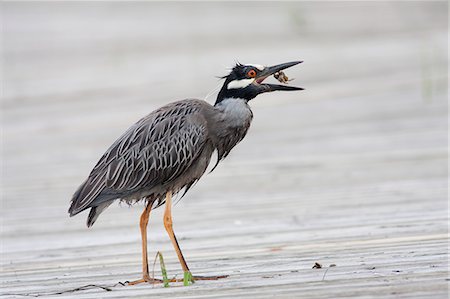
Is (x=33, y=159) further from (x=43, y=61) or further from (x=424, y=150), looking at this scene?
(x=43, y=61)

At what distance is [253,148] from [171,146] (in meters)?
5.95

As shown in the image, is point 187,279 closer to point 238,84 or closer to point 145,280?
point 145,280

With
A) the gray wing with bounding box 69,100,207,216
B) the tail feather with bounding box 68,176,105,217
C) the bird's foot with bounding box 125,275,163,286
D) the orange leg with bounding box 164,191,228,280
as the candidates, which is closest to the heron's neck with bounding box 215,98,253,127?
the gray wing with bounding box 69,100,207,216

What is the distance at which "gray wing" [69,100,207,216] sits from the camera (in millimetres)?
7805

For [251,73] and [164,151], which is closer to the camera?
[164,151]

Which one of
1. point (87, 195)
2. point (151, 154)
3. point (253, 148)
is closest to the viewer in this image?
point (87, 195)

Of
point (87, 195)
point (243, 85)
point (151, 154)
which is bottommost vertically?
point (87, 195)

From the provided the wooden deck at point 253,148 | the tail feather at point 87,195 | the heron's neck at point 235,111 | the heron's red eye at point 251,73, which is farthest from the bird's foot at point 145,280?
the heron's red eye at point 251,73

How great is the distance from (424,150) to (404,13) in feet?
35.1

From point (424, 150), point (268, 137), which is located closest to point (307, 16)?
point (268, 137)

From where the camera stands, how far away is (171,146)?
7.84 metres

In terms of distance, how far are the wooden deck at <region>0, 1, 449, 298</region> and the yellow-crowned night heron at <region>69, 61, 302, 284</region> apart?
1.80 ft

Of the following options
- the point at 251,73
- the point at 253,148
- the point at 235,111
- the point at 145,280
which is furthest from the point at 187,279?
the point at 253,148

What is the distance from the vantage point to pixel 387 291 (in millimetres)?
6109
